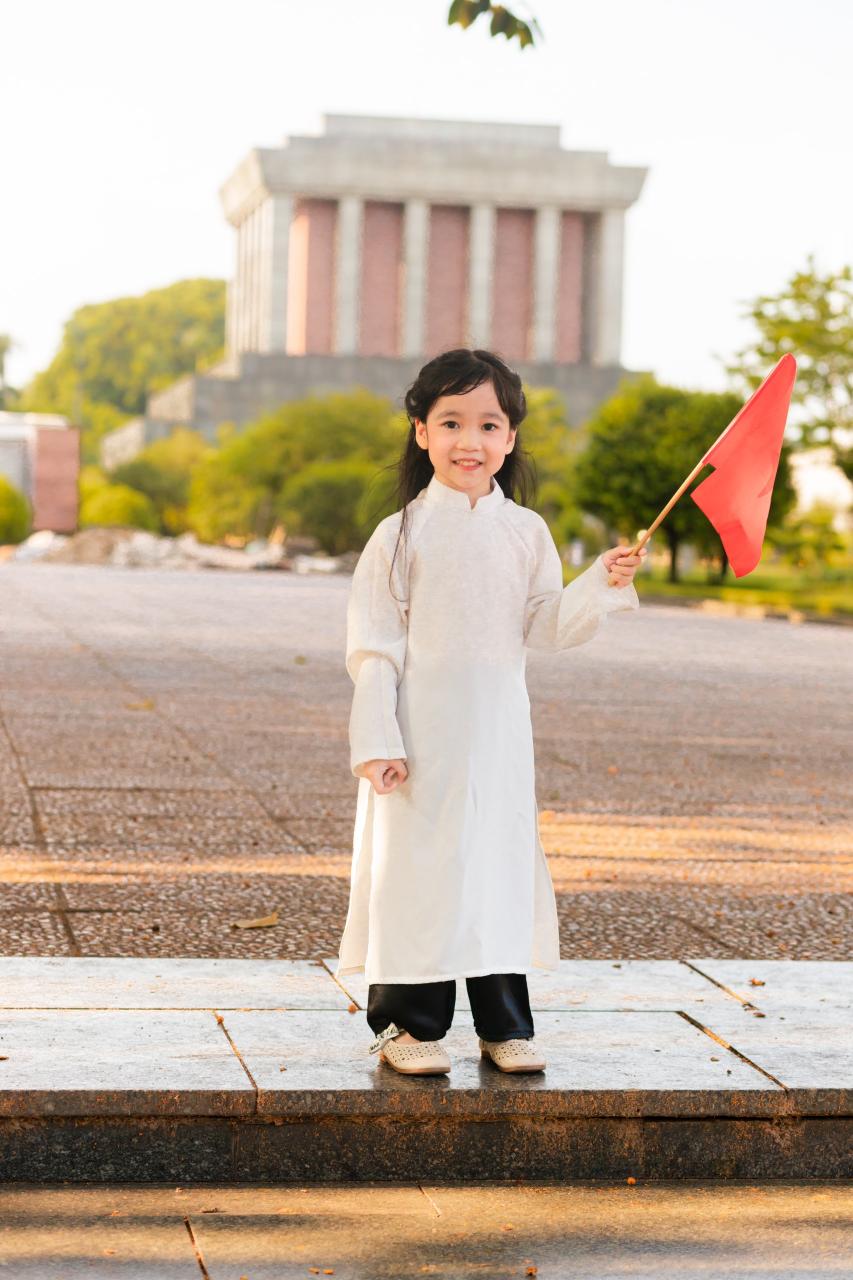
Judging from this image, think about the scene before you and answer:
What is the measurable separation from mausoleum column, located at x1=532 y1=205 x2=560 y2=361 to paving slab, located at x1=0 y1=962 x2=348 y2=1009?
87060 millimetres

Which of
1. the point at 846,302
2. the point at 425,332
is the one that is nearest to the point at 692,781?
the point at 846,302

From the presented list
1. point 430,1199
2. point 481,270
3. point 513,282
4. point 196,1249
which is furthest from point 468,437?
point 513,282

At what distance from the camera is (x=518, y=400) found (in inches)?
167

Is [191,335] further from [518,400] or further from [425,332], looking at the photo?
[518,400]

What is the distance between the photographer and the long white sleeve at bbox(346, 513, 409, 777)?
4.03 metres

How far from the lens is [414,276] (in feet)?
298

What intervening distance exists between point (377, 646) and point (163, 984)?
1.12 m

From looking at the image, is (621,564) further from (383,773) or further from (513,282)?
(513,282)

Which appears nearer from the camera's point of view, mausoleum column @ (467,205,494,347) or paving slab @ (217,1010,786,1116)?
paving slab @ (217,1010,786,1116)

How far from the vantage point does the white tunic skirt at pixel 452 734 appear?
405 cm

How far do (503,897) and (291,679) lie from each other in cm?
1157

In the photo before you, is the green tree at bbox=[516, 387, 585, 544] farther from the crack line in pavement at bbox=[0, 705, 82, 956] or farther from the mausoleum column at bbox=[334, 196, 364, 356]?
the crack line in pavement at bbox=[0, 705, 82, 956]

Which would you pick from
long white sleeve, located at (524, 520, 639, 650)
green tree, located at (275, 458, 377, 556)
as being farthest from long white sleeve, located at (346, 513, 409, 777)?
green tree, located at (275, 458, 377, 556)

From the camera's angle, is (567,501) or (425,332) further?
(425,332)
